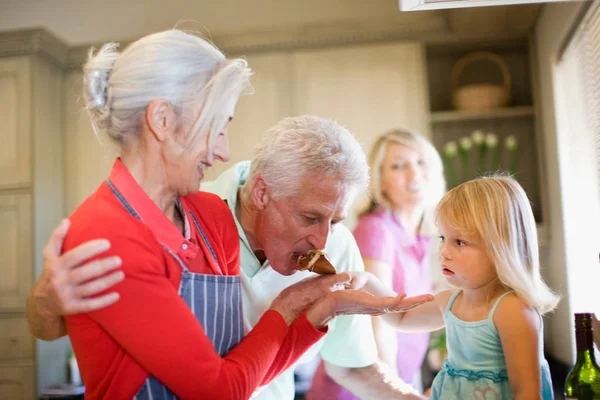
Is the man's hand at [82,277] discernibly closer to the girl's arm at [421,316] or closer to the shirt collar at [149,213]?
the shirt collar at [149,213]

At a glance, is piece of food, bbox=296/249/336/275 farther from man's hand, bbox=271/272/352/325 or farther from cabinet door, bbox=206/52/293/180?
cabinet door, bbox=206/52/293/180

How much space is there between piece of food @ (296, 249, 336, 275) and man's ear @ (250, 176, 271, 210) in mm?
109

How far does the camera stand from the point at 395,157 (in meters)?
1.97

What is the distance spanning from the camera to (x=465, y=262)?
96 centimetres

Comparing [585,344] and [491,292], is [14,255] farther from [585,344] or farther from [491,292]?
[585,344]

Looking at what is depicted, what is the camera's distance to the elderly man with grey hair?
1048 mm

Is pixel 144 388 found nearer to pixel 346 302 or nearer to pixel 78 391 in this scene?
pixel 346 302

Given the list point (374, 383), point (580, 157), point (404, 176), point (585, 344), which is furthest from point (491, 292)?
point (580, 157)

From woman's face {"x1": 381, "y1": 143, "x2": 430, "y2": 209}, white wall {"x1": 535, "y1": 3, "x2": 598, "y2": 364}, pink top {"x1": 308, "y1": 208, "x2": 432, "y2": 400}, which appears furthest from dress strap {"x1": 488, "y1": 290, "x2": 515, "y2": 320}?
white wall {"x1": 535, "y1": 3, "x2": 598, "y2": 364}

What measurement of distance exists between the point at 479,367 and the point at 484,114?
1966 millimetres

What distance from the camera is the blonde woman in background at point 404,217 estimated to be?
1.80 meters

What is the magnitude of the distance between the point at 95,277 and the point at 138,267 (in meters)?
0.05

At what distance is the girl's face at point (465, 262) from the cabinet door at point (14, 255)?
213cm

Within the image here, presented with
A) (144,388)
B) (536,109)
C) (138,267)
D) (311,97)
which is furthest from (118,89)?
(536,109)
